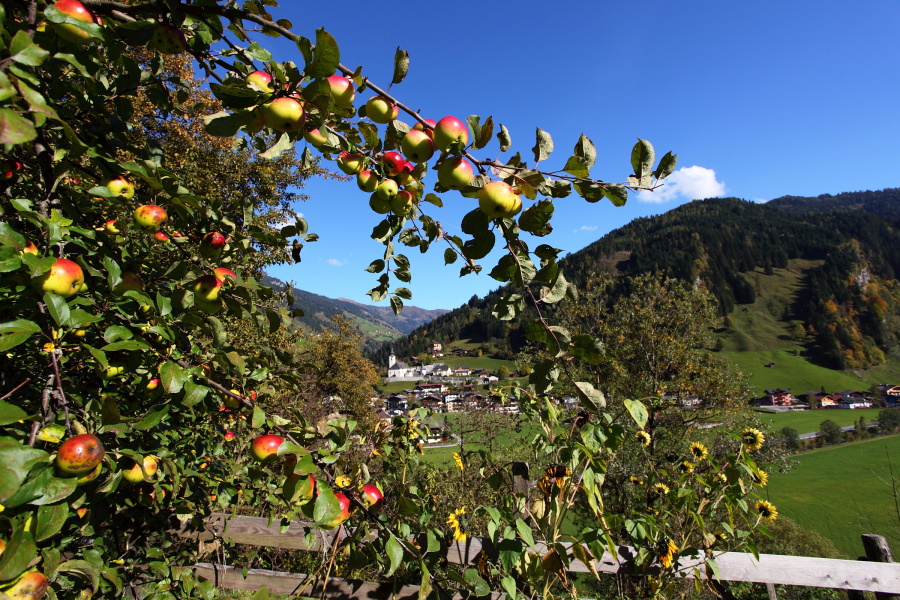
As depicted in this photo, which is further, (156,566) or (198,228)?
(156,566)

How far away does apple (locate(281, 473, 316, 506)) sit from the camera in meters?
0.89

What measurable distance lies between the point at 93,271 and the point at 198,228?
0.34m

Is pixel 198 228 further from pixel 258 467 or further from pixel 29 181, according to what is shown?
pixel 258 467

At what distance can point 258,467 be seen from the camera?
1.27m

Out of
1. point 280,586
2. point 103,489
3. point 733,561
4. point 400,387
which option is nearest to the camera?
point 103,489

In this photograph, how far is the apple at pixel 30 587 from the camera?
82cm

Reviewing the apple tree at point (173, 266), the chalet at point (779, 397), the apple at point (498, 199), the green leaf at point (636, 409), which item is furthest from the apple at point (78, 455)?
the chalet at point (779, 397)

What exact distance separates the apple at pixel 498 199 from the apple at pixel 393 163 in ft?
1.33

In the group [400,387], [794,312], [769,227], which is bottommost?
[400,387]

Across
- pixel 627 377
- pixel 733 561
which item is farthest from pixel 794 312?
pixel 733 561

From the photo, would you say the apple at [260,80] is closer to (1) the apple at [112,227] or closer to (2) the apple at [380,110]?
(2) the apple at [380,110]

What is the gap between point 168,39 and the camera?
100 cm

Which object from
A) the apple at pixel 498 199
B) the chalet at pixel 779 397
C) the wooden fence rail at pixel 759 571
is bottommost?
the chalet at pixel 779 397

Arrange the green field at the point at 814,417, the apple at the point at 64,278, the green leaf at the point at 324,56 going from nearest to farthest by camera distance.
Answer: the green leaf at the point at 324,56 < the apple at the point at 64,278 < the green field at the point at 814,417
